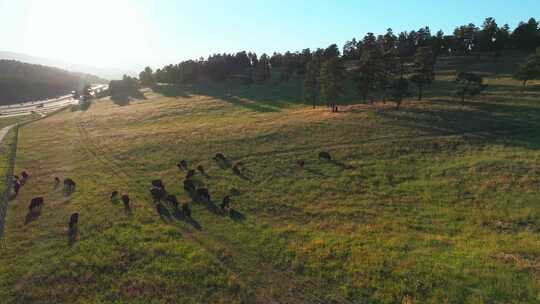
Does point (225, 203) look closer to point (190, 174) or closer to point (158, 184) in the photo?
point (158, 184)

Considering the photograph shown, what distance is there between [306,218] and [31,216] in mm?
26954

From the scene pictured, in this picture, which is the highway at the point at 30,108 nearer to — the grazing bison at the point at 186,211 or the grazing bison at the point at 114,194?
the grazing bison at the point at 114,194

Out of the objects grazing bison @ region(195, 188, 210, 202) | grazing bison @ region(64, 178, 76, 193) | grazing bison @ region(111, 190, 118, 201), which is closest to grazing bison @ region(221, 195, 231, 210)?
grazing bison @ region(195, 188, 210, 202)

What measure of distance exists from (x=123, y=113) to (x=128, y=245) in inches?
2992

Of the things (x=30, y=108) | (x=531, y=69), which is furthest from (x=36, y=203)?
(x=30, y=108)

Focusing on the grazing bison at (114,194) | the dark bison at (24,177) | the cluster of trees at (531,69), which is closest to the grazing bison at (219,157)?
the grazing bison at (114,194)

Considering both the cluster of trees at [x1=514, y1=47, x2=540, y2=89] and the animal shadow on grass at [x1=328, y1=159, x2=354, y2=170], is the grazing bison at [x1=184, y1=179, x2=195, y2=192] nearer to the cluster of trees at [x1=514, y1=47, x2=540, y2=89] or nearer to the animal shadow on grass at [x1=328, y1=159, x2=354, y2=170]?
the animal shadow on grass at [x1=328, y1=159, x2=354, y2=170]

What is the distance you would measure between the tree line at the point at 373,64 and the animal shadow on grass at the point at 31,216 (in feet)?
175

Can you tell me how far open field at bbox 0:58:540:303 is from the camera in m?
19.1

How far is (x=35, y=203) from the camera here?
31000 mm

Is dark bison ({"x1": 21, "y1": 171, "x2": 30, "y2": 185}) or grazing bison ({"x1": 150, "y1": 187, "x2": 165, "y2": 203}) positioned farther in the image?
dark bison ({"x1": 21, "y1": 171, "x2": 30, "y2": 185})

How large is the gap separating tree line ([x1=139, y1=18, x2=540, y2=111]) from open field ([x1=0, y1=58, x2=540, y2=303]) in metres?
12.4

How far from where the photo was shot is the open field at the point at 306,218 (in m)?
19.1

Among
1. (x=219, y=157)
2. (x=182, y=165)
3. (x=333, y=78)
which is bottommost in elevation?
(x=182, y=165)
